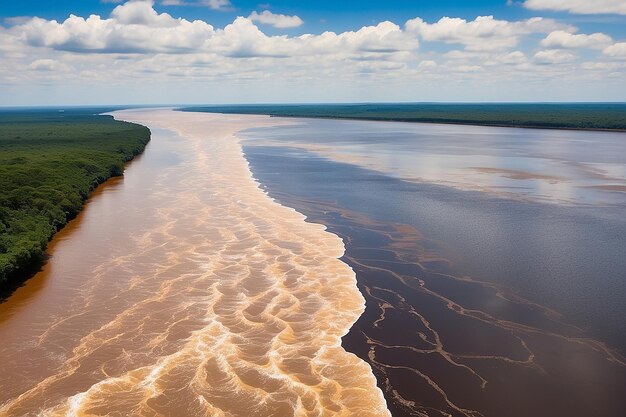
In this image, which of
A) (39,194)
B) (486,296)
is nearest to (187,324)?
(486,296)

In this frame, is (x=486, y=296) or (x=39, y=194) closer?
(x=486, y=296)

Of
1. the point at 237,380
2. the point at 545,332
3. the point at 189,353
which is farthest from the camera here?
the point at 545,332

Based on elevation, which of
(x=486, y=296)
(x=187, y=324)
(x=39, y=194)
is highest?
(x=39, y=194)

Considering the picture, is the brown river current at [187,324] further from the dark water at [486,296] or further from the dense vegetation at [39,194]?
the dark water at [486,296]

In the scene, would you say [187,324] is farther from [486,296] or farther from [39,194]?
[39,194]

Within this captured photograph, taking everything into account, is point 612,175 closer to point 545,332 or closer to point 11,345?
point 545,332

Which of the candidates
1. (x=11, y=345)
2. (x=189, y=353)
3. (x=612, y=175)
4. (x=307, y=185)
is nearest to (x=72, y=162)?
(x=307, y=185)
